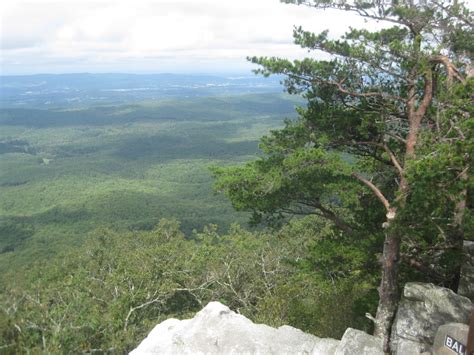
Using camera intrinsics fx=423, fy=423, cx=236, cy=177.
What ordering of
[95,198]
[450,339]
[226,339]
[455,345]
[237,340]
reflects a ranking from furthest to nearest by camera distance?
[95,198] → [226,339] → [237,340] → [450,339] → [455,345]

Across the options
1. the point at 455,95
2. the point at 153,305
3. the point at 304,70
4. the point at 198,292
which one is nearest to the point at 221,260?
the point at 198,292

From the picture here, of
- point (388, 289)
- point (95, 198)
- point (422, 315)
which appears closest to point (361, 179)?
point (388, 289)

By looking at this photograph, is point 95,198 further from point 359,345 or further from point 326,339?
point 359,345

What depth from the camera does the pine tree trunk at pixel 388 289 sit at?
996 cm

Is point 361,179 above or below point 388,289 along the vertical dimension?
above

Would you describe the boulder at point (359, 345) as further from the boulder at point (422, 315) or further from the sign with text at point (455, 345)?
the sign with text at point (455, 345)

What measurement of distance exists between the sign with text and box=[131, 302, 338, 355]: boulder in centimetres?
264

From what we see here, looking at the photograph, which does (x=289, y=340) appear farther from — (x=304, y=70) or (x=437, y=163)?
(x=304, y=70)

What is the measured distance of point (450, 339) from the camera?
317 inches

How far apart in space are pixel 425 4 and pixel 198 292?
66.5 ft

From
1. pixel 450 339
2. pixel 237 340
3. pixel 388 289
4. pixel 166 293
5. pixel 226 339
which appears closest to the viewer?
pixel 450 339

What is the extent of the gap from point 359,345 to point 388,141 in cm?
527

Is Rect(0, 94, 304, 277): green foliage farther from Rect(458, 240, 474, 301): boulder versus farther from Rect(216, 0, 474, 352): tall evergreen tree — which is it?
Rect(458, 240, 474, 301): boulder

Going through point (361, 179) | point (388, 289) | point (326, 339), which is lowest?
point (326, 339)
